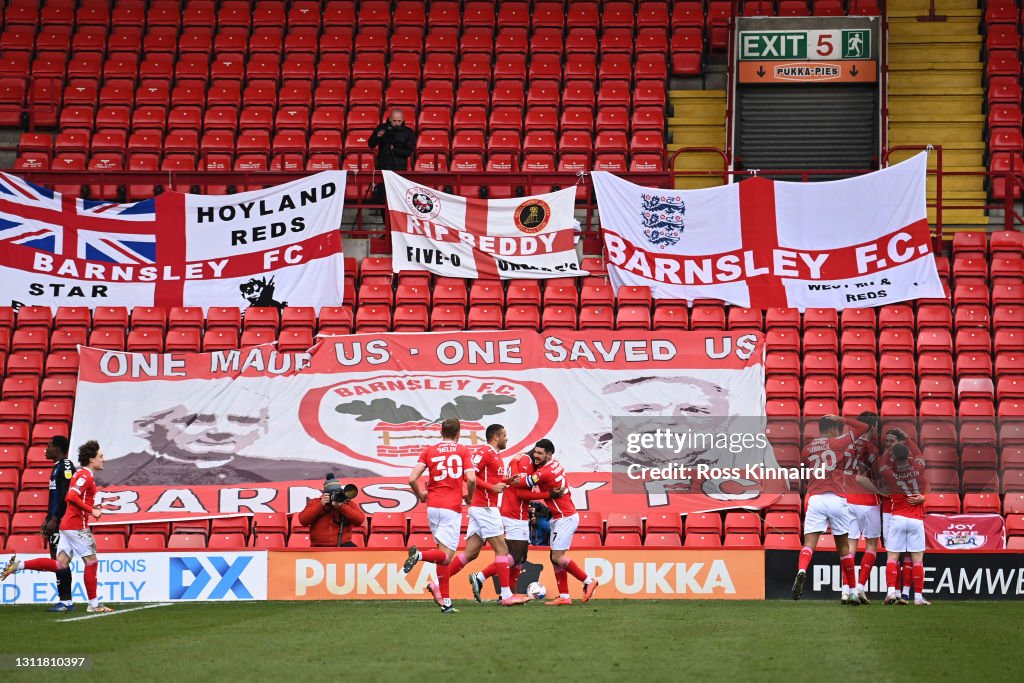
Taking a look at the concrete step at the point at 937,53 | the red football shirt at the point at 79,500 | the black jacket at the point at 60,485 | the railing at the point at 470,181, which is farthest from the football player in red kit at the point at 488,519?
the concrete step at the point at 937,53

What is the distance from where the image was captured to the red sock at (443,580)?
43.3ft

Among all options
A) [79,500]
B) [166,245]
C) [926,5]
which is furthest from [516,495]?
[926,5]

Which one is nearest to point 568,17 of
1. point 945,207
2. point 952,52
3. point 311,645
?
point 952,52

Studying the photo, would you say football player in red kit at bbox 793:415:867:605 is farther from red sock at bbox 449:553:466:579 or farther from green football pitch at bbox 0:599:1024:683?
red sock at bbox 449:553:466:579

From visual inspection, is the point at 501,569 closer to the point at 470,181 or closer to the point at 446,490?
the point at 446,490

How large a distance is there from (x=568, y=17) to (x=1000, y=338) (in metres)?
Answer: 10.5

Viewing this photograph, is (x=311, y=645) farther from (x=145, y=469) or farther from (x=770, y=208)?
(x=770, y=208)

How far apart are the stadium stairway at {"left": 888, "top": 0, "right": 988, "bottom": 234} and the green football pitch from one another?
418 inches

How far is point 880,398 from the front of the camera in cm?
1838

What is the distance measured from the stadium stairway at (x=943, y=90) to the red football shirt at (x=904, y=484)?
29.0 ft

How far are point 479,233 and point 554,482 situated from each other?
6767 mm

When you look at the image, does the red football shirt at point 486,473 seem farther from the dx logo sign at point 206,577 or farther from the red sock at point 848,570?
the dx logo sign at point 206,577

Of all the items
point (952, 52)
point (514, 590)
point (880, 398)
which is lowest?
point (514, 590)

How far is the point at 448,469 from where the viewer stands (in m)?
13.3
